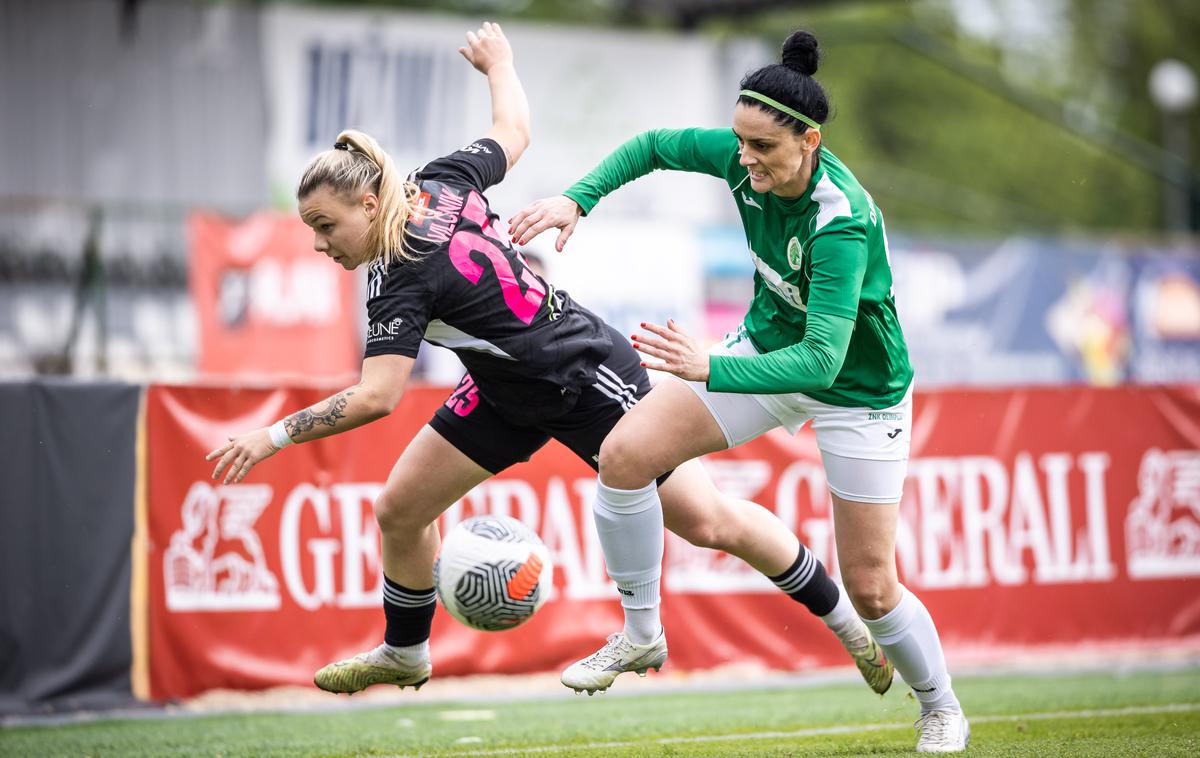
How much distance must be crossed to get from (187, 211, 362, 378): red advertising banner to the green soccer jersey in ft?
29.0

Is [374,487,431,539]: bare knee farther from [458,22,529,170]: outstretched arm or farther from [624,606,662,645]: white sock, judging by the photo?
[458,22,529,170]: outstretched arm

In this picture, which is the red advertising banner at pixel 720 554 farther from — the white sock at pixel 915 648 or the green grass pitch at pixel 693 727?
the white sock at pixel 915 648

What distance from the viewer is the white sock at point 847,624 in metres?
5.61

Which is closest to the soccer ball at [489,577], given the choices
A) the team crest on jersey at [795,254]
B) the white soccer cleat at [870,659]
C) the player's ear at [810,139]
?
the white soccer cleat at [870,659]

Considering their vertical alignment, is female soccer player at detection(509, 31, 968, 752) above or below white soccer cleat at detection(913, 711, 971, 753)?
above

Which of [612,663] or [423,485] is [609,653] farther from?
[423,485]

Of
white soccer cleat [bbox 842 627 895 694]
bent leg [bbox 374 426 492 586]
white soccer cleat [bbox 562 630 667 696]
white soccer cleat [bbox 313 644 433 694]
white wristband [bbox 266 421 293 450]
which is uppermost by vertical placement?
white wristband [bbox 266 421 293 450]

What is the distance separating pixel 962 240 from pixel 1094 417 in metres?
8.08

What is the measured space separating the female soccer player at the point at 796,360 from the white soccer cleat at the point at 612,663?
0.85 feet

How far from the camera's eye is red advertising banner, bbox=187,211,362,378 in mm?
13406

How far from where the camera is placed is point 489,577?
5.09 meters

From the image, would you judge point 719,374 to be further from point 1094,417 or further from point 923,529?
point 1094,417

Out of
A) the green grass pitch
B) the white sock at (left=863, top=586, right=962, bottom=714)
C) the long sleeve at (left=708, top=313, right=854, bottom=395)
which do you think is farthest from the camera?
the green grass pitch

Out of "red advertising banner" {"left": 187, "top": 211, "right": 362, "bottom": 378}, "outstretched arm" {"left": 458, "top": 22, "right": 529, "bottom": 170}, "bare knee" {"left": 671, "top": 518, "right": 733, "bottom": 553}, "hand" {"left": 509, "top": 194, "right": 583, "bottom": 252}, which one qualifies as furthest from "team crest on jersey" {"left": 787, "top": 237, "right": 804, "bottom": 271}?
"red advertising banner" {"left": 187, "top": 211, "right": 362, "bottom": 378}
